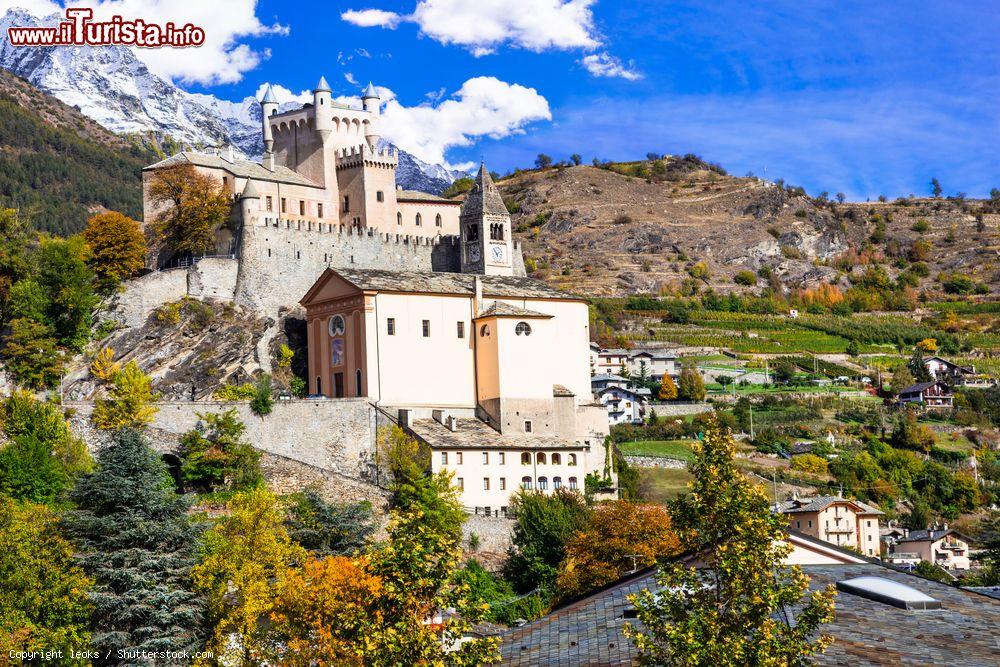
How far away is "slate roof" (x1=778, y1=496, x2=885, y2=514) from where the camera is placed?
81925 mm

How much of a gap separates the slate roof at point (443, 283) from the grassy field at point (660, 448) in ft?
57.5

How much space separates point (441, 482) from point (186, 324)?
18.4 metres

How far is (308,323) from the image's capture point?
7344cm

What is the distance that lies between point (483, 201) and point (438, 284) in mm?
10357

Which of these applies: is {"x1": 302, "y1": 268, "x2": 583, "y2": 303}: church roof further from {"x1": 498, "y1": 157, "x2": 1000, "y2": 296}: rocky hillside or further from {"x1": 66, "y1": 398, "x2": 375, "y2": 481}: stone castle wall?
{"x1": 498, "y1": 157, "x2": 1000, "y2": 296}: rocky hillside

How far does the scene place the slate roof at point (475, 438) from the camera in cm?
6500

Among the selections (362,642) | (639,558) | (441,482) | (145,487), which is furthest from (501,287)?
(362,642)

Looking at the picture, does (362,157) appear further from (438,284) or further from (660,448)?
(660,448)

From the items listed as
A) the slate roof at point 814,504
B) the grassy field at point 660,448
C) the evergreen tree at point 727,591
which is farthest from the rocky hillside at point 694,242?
the evergreen tree at point 727,591

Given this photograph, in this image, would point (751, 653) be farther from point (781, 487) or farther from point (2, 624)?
point (781, 487)

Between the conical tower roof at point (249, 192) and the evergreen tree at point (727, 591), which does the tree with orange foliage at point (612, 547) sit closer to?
the conical tower roof at point (249, 192)

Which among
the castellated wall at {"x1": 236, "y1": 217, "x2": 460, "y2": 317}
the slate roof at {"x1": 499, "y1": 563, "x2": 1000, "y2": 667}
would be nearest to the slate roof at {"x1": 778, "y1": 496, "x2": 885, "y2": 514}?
the castellated wall at {"x1": 236, "y1": 217, "x2": 460, "y2": 317}

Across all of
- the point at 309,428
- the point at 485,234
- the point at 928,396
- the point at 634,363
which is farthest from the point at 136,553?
the point at 928,396

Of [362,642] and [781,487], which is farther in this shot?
[781,487]
